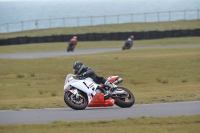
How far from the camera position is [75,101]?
14242 mm

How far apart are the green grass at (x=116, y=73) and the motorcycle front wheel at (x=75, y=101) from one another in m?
3.04

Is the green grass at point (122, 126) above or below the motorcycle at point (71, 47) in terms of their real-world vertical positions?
above

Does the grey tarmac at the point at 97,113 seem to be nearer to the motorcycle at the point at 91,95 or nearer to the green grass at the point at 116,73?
the motorcycle at the point at 91,95

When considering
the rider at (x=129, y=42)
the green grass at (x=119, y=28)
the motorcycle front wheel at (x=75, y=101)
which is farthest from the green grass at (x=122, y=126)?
the green grass at (x=119, y=28)

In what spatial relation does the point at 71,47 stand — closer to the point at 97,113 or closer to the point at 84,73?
the point at 84,73

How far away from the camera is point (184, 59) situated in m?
31.0

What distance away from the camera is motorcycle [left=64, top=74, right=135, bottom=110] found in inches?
561

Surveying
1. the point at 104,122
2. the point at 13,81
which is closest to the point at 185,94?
the point at 104,122

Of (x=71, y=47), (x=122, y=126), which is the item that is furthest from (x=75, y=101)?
(x=71, y=47)

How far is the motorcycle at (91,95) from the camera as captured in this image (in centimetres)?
1424

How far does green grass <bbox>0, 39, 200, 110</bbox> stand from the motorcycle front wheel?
3.04 m

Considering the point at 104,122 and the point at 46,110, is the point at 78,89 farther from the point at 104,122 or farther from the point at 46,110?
the point at 104,122

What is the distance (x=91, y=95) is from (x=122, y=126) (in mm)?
3164

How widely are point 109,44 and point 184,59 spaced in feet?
63.3
